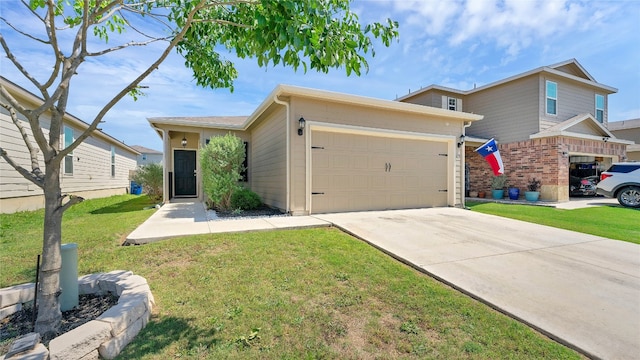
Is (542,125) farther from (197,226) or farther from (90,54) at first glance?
(90,54)

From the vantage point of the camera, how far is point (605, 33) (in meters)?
6.47

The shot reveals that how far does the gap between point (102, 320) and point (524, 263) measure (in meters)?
A: 4.46

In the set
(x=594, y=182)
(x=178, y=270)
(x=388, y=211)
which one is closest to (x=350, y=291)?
(x=178, y=270)

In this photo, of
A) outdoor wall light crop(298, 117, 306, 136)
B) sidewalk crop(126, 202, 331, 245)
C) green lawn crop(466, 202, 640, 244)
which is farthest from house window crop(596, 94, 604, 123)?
sidewalk crop(126, 202, 331, 245)

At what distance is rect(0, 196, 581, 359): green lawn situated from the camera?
1.96 metres

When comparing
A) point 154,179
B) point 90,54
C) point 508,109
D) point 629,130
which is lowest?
point 154,179

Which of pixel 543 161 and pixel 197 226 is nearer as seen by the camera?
pixel 197 226

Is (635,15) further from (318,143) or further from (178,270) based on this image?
(178,270)

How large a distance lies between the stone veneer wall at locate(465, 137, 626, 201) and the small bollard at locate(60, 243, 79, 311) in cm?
1432

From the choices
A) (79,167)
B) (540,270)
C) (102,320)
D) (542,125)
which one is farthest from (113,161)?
(542,125)

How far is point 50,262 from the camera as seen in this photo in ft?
6.91

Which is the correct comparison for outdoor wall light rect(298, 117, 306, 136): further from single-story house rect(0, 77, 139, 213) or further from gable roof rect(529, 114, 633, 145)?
gable roof rect(529, 114, 633, 145)

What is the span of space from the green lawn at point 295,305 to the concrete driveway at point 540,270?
0.89ft

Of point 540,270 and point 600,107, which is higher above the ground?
point 600,107
